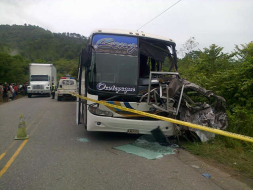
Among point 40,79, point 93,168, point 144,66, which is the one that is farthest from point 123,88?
point 40,79

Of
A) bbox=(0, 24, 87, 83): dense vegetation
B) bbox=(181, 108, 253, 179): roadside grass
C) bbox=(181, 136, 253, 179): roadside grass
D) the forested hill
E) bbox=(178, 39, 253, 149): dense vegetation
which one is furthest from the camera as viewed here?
the forested hill

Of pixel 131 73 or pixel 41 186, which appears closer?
pixel 41 186

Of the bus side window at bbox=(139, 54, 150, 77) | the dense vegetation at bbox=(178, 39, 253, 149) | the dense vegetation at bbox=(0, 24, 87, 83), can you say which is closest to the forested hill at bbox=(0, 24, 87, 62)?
the dense vegetation at bbox=(0, 24, 87, 83)

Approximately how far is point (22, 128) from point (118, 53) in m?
3.69

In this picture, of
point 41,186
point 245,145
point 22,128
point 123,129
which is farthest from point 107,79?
point 245,145

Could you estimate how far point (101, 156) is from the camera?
5.95 metres

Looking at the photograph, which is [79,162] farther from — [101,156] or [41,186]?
[41,186]

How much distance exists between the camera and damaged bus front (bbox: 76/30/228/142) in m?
6.82

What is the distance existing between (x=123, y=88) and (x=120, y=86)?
100mm

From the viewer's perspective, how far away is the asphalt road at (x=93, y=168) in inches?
172

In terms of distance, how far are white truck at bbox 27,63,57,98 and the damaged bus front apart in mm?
21128

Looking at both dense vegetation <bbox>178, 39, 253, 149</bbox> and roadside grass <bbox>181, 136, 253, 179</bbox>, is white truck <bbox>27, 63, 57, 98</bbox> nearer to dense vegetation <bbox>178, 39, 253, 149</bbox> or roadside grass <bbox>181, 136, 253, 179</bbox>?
dense vegetation <bbox>178, 39, 253, 149</bbox>

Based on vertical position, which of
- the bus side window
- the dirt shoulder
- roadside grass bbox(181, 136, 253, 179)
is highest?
the bus side window

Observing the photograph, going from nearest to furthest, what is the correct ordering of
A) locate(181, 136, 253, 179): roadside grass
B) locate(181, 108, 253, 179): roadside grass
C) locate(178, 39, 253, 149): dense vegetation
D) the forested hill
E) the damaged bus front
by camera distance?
locate(181, 136, 253, 179): roadside grass < locate(181, 108, 253, 179): roadside grass < the damaged bus front < locate(178, 39, 253, 149): dense vegetation < the forested hill
